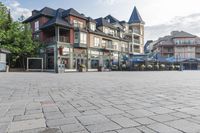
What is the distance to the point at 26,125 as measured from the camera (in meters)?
2.89

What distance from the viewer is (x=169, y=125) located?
9.44 feet

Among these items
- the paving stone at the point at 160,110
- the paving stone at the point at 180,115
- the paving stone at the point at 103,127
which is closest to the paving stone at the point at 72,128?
the paving stone at the point at 103,127

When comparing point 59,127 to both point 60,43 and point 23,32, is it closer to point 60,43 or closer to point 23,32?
point 60,43

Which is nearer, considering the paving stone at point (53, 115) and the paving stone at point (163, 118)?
the paving stone at point (163, 118)

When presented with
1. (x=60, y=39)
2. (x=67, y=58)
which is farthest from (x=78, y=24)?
(x=67, y=58)

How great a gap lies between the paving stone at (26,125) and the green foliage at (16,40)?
25.0 meters

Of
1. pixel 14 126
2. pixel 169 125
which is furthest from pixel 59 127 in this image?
pixel 169 125

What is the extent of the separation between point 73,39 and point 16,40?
805 cm

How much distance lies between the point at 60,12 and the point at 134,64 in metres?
15.1

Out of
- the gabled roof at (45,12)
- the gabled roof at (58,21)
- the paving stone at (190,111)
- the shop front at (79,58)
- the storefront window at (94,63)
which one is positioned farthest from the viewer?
the storefront window at (94,63)

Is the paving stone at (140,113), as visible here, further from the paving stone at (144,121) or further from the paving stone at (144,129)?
the paving stone at (144,129)

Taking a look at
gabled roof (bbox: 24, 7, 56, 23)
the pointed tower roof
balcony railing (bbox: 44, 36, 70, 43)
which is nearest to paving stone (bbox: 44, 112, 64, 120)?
balcony railing (bbox: 44, 36, 70, 43)

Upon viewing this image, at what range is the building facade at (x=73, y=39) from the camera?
27906mm

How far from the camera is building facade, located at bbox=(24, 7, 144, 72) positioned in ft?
91.6
